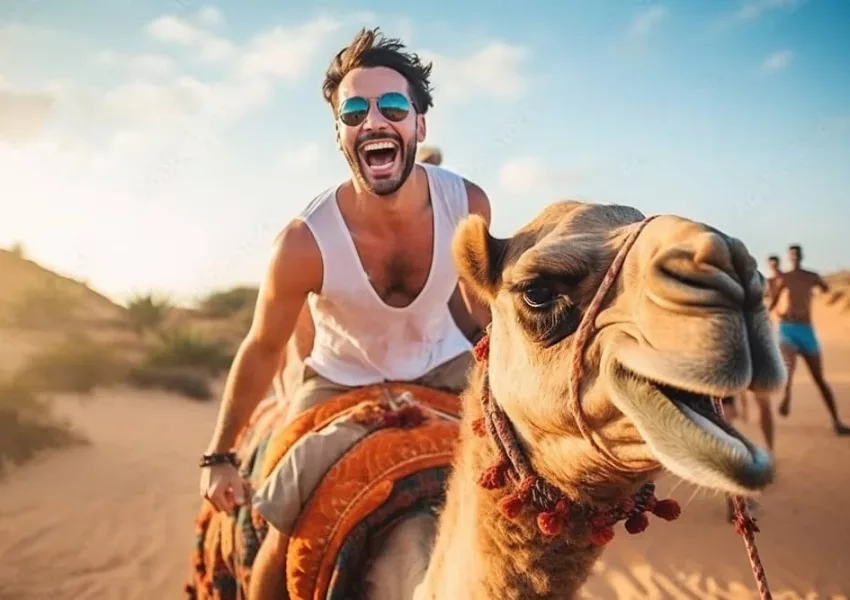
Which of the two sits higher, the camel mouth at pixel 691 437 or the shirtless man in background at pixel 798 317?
the shirtless man in background at pixel 798 317

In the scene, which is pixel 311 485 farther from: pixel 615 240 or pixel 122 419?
pixel 122 419

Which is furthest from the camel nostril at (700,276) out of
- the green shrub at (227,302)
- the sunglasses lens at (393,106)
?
the green shrub at (227,302)

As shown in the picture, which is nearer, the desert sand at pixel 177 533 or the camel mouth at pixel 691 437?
the camel mouth at pixel 691 437

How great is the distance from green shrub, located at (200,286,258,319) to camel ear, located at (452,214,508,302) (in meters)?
26.3

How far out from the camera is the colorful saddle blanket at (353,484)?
2.53m

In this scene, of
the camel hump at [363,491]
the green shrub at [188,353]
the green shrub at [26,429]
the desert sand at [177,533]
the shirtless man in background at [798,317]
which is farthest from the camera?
the green shrub at [188,353]

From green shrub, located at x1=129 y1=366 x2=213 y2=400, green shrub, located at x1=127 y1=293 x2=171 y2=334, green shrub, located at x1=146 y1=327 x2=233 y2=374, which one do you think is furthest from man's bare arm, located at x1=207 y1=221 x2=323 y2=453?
green shrub, located at x1=127 y1=293 x2=171 y2=334

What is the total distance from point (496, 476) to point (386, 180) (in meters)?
1.53

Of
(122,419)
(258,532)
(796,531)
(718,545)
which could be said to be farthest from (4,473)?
(796,531)

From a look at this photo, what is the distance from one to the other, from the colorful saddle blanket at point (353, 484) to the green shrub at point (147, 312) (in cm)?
1812

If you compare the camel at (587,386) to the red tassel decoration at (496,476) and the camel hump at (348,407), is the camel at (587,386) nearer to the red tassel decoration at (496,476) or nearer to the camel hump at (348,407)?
the red tassel decoration at (496,476)

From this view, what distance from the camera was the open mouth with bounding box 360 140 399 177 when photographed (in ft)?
9.49

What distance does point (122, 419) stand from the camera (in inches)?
468

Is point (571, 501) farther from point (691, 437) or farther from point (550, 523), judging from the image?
point (691, 437)
